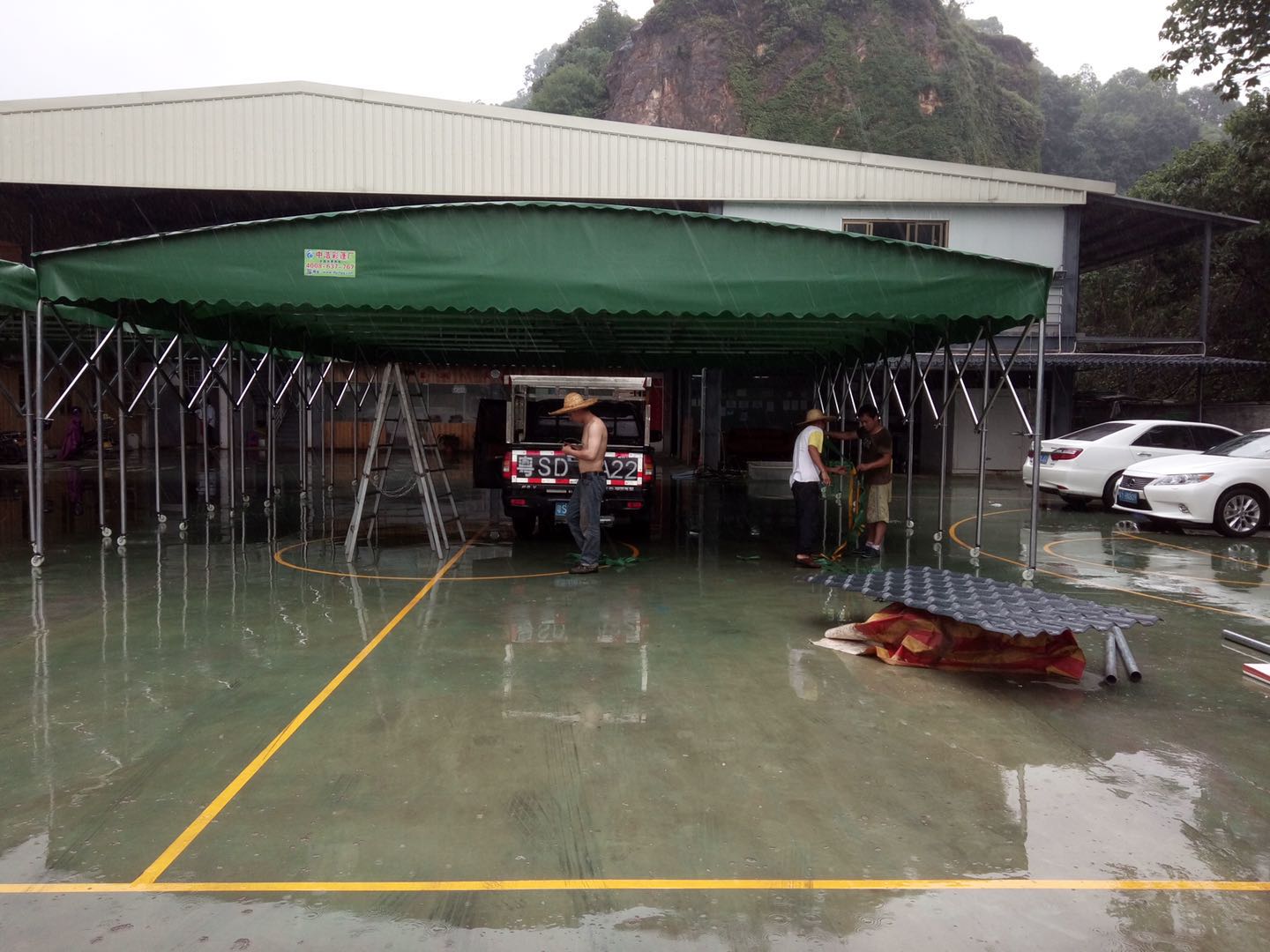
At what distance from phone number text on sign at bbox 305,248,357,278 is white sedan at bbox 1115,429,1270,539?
10769 mm

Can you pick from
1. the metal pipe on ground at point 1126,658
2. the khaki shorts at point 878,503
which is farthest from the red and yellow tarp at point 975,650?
the khaki shorts at point 878,503

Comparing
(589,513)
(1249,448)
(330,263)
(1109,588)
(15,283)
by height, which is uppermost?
(330,263)

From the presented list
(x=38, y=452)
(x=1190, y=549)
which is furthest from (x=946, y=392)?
(x=38, y=452)

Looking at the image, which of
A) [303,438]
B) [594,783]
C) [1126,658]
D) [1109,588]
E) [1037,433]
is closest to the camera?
[594,783]

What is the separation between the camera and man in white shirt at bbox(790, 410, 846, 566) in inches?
380

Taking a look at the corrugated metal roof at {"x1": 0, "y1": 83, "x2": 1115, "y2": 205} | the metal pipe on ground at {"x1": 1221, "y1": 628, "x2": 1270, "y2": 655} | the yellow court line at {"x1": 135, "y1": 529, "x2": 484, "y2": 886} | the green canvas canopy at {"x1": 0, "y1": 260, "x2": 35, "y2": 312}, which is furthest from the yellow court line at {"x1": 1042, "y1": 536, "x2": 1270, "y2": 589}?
the green canvas canopy at {"x1": 0, "y1": 260, "x2": 35, "y2": 312}

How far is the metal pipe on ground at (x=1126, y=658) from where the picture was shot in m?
5.89

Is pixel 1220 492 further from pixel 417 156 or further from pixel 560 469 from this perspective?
pixel 417 156

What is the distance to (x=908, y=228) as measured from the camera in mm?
19781

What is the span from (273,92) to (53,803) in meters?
17.5

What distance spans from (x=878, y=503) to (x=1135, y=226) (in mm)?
14944

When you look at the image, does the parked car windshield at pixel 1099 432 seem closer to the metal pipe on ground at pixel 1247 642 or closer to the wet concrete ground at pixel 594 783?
the wet concrete ground at pixel 594 783

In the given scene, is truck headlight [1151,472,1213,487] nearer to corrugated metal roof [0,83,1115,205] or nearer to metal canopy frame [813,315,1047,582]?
metal canopy frame [813,315,1047,582]

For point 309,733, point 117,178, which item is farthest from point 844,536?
point 117,178
